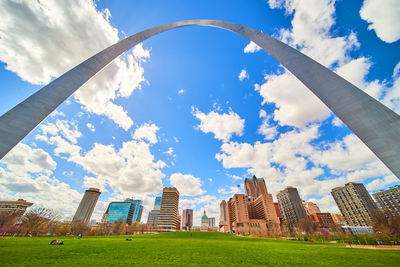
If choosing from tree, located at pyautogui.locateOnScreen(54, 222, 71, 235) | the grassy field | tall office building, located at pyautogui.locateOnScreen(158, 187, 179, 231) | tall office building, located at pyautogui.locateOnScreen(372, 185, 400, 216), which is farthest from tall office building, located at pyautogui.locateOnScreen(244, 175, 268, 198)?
tree, located at pyautogui.locateOnScreen(54, 222, 71, 235)

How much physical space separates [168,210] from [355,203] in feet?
423

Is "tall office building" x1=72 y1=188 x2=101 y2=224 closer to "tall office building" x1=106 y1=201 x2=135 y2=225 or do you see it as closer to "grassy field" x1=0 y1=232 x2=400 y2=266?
"tall office building" x1=106 y1=201 x2=135 y2=225

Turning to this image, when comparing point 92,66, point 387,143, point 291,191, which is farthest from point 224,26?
point 291,191

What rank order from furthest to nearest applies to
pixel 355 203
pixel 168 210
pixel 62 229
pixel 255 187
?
pixel 255 187 < pixel 168 210 < pixel 355 203 < pixel 62 229

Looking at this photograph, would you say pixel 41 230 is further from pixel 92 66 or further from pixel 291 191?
Answer: pixel 291 191

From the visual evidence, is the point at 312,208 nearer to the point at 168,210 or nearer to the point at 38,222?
the point at 168,210

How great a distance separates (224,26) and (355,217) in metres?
133

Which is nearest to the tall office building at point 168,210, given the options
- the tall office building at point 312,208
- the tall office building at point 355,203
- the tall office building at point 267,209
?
the tall office building at point 267,209

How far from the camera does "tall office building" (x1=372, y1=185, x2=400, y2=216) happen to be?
77400 millimetres

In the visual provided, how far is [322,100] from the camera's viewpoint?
221 inches

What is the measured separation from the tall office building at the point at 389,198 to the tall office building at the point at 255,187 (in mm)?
71167

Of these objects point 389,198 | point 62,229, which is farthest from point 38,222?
point 389,198

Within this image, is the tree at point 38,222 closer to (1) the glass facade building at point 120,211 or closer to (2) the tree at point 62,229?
(2) the tree at point 62,229

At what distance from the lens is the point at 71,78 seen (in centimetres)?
702
